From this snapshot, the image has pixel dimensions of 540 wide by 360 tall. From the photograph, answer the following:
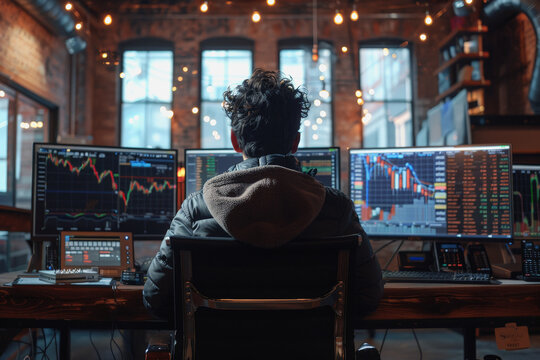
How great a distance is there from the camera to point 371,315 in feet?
5.64

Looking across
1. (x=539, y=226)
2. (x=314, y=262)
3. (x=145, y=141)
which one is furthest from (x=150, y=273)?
(x=145, y=141)

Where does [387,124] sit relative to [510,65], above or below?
below

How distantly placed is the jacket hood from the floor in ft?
7.17

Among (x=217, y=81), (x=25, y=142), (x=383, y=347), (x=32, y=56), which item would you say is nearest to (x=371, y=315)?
(x=383, y=347)

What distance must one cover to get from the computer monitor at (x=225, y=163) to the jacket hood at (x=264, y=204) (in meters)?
1.24

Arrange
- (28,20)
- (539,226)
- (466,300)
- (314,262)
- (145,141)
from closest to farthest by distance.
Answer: (314,262) → (466,300) → (539,226) → (28,20) → (145,141)

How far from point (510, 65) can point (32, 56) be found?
630 centimetres

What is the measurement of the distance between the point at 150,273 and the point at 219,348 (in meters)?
0.28

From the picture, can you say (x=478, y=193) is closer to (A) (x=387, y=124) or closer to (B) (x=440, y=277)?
(B) (x=440, y=277)

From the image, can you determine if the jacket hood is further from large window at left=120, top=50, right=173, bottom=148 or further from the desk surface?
large window at left=120, top=50, right=173, bottom=148

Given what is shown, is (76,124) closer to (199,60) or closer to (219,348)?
(199,60)

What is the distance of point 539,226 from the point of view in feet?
7.95

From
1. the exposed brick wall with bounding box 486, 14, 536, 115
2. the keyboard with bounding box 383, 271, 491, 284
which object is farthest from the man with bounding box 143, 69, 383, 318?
the exposed brick wall with bounding box 486, 14, 536, 115

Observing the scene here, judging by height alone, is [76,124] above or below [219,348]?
above
